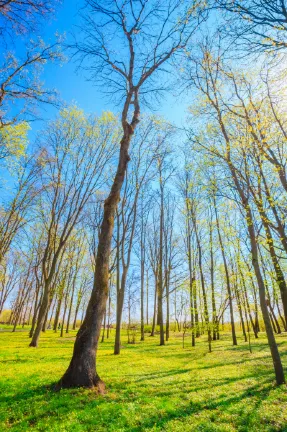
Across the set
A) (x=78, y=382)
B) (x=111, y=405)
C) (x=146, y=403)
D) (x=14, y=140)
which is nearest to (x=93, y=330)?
(x=78, y=382)

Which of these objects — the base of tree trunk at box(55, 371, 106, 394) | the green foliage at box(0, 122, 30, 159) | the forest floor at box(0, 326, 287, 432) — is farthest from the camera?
the green foliage at box(0, 122, 30, 159)

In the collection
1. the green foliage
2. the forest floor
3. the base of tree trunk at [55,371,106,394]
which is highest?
the green foliage

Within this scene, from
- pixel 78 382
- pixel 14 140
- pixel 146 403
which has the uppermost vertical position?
pixel 14 140

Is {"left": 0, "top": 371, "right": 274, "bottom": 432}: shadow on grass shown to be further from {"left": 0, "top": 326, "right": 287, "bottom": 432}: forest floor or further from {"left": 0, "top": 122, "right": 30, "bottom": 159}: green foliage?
Result: {"left": 0, "top": 122, "right": 30, "bottom": 159}: green foliage

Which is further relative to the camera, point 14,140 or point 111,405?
point 14,140

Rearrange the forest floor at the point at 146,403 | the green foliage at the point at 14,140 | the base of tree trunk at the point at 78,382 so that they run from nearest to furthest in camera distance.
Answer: the forest floor at the point at 146,403 < the base of tree trunk at the point at 78,382 < the green foliage at the point at 14,140

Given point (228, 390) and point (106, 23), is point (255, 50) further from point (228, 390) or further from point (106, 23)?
point (228, 390)

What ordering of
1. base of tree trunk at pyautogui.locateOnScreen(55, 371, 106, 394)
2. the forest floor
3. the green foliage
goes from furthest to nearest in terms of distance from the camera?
the green foliage, base of tree trunk at pyautogui.locateOnScreen(55, 371, 106, 394), the forest floor

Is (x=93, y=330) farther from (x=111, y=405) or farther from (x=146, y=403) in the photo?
(x=146, y=403)

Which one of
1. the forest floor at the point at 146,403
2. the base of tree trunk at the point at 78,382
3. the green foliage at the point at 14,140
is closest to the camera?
the forest floor at the point at 146,403

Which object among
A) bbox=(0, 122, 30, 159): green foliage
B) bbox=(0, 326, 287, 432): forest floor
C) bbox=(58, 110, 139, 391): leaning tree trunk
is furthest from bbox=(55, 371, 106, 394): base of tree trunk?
bbox=(0, 122, 30, 159): green foliage

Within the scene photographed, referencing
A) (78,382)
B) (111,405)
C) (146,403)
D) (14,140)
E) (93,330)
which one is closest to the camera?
Result: (111,405)

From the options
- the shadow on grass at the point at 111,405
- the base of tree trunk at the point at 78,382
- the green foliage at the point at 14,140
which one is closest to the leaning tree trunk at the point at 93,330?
the base of tree trunk at the point at 78,382

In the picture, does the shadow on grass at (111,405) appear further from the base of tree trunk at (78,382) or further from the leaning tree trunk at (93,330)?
the leaning tree trunk at (93,330)
